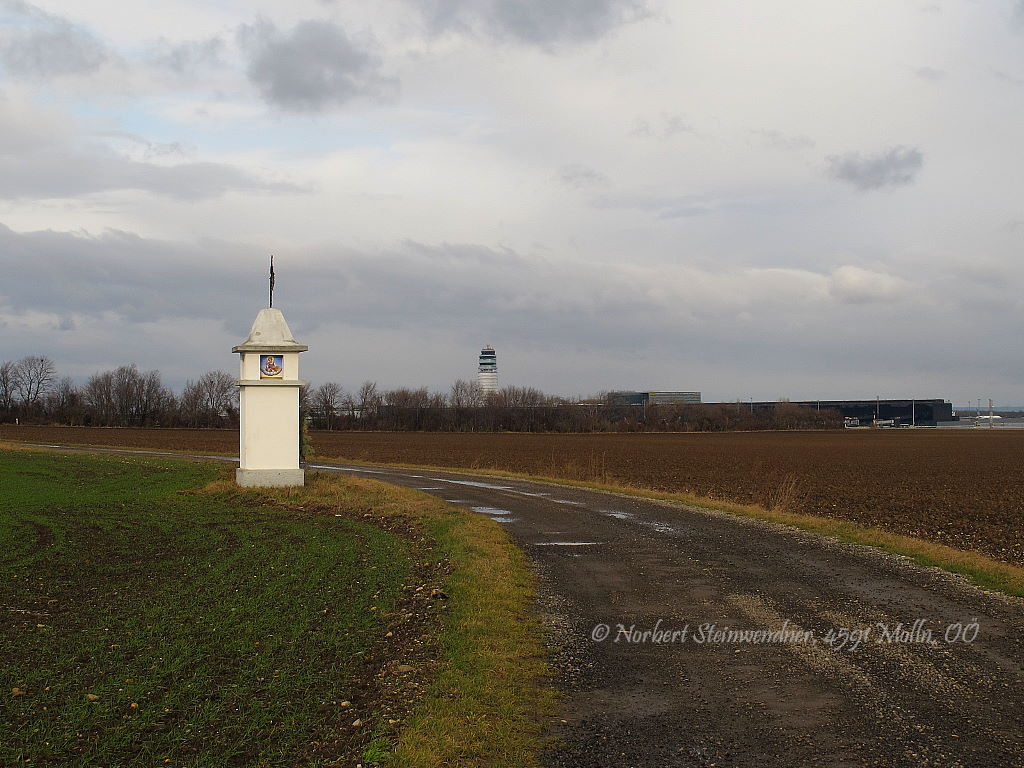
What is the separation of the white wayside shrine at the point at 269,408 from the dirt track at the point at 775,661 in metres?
10.9

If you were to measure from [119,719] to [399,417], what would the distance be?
444ft

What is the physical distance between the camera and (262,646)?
7.72m

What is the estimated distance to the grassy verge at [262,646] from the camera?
554 cm

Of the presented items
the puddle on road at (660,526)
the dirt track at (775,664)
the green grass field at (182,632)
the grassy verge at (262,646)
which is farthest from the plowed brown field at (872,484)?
the green grass field at (182,632)

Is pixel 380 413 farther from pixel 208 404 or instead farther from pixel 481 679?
pixel 481 679

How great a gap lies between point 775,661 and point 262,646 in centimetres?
457

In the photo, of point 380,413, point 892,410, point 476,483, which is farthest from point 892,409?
point 476,483

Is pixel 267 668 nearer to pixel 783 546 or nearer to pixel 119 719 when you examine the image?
pixel 119 719

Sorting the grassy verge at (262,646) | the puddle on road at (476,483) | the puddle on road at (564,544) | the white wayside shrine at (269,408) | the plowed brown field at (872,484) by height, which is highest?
the white wayside shrine at (269,408)

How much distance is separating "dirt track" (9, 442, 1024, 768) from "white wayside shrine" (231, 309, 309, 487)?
10889mm

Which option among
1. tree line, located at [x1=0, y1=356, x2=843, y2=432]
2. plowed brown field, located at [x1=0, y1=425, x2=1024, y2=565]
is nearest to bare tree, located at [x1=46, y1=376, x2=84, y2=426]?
tree line, located at [x1=0, y1=356, x2=843, y2=432]

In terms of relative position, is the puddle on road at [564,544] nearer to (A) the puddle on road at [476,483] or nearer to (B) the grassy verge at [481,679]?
(B) the grassy verge at [481,679]

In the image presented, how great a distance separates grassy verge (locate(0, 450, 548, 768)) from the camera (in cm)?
554

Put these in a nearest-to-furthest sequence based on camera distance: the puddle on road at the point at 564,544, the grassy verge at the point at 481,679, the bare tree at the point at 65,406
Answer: the grassy verge at the point at 481,679, the puddle on road at the point at 564,544, the bare tree at the point at 65,406
